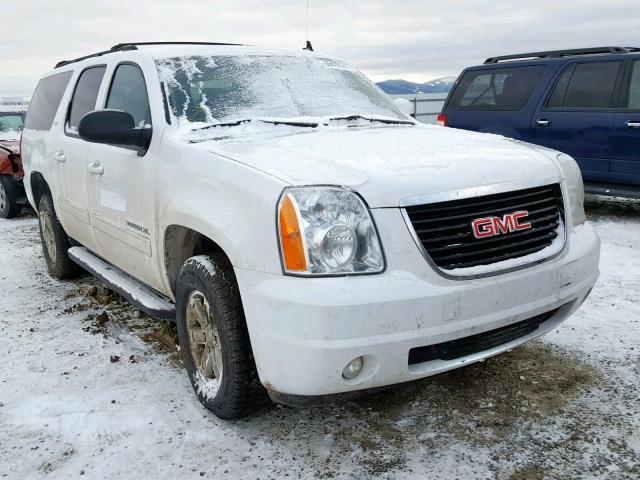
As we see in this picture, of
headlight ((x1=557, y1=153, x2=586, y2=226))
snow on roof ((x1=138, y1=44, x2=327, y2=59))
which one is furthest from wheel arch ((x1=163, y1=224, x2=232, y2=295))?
headlight ((x1=557, y1=153, x2=586, y2=226))

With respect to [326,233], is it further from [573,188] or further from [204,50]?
[204,50]

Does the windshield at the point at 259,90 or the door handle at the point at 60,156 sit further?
the door handle at the point at 60,156

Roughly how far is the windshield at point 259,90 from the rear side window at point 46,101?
1854mm

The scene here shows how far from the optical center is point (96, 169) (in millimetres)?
3615

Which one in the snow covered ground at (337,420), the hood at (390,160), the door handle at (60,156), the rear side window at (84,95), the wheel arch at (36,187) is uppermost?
the rear side window at (84,95)

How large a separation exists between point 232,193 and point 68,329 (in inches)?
87.6

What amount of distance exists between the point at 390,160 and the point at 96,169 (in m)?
2.02

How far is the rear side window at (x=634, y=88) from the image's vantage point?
6.54m

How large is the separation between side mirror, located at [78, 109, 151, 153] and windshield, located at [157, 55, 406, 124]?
0.73 ft

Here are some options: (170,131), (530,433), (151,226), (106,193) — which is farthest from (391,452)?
(106,193)

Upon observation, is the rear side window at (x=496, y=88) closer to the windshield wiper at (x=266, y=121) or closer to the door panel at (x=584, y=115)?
the door panel at (x=584, y=115)

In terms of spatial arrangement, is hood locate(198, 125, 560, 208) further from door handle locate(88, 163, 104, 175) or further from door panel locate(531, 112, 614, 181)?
door panel locate(531, 112, 614, 181)

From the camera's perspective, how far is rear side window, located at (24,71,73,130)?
4.80m

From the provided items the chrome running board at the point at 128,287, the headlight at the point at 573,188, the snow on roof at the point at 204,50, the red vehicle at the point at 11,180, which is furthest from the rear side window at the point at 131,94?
the red vehicle at the point at 11,180
